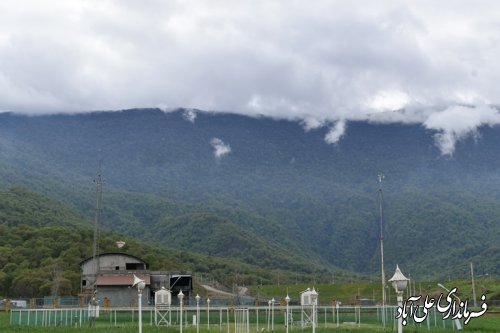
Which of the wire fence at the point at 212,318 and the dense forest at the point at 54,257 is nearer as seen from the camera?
the wire fence at the point at 212,318

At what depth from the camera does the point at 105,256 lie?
87750 mm

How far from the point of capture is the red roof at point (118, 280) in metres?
77.6

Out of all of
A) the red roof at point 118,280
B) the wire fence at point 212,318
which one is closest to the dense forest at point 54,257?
the red roof at point 118,280

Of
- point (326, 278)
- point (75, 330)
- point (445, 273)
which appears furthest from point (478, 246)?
point (75, 330)

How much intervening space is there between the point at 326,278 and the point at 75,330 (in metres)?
115

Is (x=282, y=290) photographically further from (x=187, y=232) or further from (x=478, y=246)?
(x=478, y=246)

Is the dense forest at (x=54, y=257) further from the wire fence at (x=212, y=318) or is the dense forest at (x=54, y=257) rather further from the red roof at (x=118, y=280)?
the wire fence at (x=212, y=318)

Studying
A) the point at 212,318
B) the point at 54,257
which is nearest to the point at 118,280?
the point at 212,318

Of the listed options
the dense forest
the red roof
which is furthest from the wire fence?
the dense forest

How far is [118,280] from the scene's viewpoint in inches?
3091

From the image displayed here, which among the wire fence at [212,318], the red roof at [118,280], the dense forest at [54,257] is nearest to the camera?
the wire fence at [212,318]

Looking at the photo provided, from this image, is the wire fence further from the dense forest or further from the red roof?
the dense forest

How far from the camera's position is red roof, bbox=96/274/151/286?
77625mm

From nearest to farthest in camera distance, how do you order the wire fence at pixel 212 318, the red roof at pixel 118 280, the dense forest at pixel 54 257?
the wire fence at pixel 212 318 → the red roof at pixel 118 280 → the dense forest at pixel 54 257
